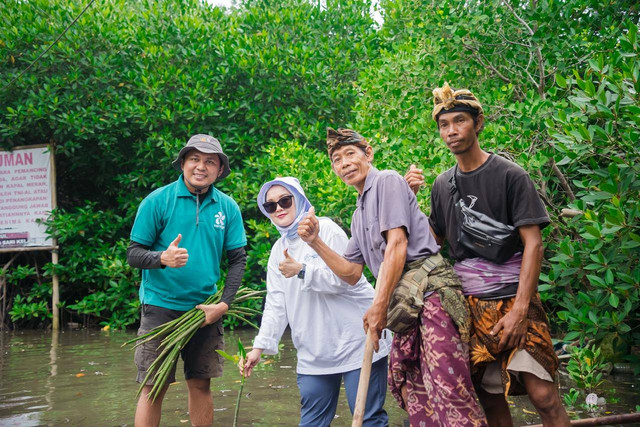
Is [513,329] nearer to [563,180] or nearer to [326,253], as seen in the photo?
[326,253]

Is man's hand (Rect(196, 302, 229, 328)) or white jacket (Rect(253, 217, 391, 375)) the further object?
man's hand (Rect(196, 302, 229, 328))

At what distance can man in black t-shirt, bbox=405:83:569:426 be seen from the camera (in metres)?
2.78

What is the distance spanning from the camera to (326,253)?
3268 millimetres

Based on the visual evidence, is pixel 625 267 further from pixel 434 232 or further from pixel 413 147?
pixel 413 147

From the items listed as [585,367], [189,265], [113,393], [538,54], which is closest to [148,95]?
[113,393]

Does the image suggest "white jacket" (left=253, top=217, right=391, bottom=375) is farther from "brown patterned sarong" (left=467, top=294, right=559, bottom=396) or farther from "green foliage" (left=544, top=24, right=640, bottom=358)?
"green foliage" (left=544, top=24, right=640, bottom=358)

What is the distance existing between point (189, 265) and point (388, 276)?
1.78m

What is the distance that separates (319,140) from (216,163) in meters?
6.00

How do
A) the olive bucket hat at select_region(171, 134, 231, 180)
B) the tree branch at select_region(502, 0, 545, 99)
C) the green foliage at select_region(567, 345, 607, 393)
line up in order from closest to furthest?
the olive bucket hat at select_region(171, 134, 231, 180), the green foliage at select_region(567, 345, 607, 393), the tree branch at select_region(502, 0, 545, 99)

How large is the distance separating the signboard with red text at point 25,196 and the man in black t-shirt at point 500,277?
9.27m

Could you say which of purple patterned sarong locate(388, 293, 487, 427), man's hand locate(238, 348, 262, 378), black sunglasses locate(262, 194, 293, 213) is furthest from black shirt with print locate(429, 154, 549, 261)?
man's hand locate(238, 348, 262, 378)

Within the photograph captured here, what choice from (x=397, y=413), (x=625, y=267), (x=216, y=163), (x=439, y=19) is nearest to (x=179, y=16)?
(x=439, y=19)

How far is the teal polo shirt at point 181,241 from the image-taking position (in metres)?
4.07

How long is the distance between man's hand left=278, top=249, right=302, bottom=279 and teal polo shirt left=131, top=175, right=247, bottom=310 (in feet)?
3.08
